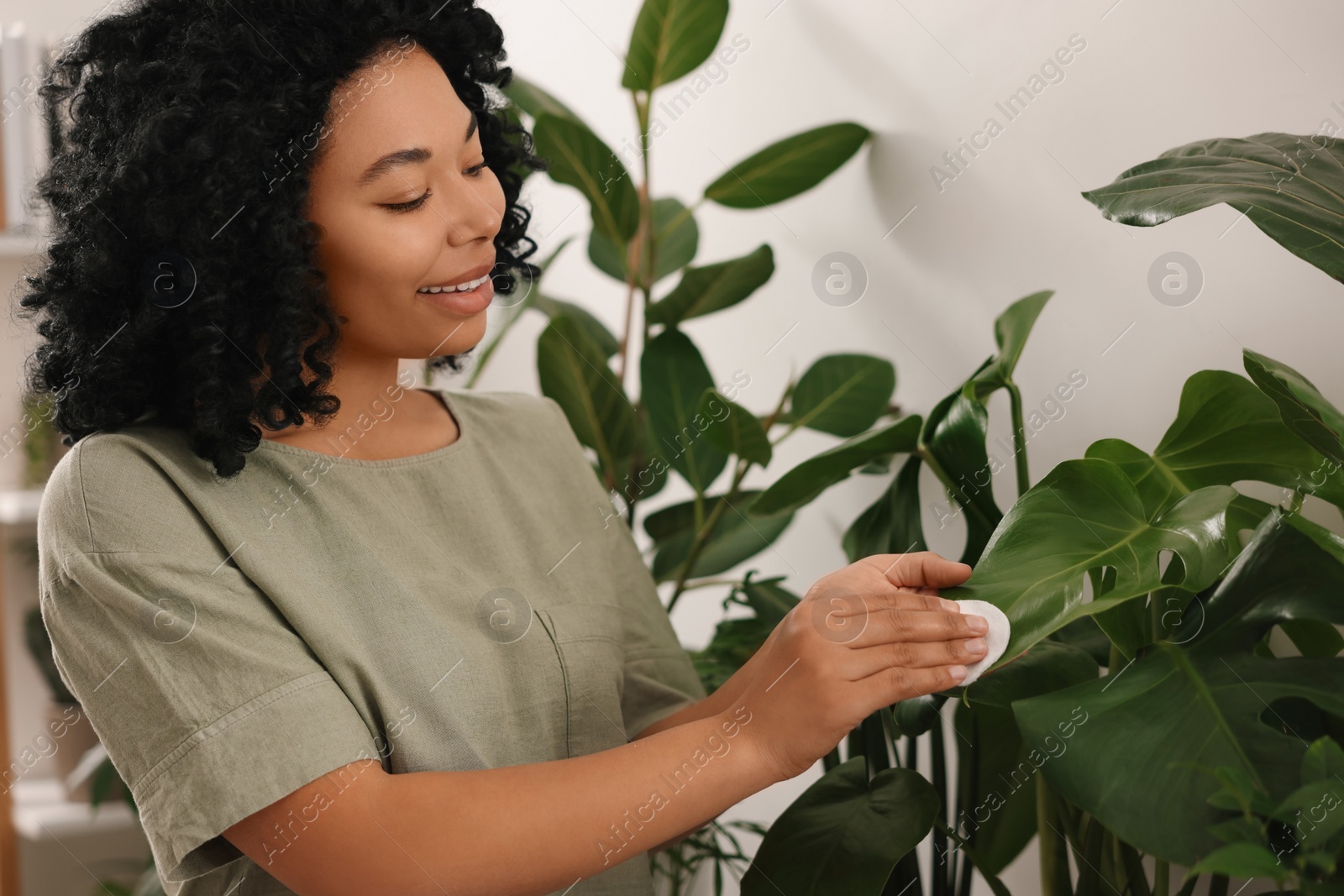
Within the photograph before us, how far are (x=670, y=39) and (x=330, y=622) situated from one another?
2.40 ft

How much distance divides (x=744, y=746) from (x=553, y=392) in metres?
0.57

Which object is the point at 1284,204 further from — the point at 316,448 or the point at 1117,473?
the point at 316,448

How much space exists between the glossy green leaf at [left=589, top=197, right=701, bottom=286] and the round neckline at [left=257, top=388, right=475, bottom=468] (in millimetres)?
346

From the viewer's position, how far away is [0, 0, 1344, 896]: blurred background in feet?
2.61

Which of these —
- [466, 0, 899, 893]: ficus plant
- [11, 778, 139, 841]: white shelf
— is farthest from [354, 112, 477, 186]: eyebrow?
[11, 778, 139, 841]: white shelf

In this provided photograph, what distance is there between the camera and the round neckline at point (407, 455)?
2.64ft

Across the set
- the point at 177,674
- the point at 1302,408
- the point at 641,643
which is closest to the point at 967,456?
the point at 1302,408

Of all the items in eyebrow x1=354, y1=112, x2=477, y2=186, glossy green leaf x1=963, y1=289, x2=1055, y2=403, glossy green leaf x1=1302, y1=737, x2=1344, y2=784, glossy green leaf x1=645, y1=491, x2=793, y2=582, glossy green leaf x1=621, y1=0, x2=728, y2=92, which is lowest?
glossy green leaf x1=645, y1=491, x2=793, y2=582

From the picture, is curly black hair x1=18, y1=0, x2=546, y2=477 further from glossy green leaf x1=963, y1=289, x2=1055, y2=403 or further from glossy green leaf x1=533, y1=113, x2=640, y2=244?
glossy green leaf x1=963, y1=289, x2=1055, y2=403

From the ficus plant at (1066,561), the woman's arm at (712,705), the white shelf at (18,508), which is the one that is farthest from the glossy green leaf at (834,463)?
the white shelf at (18,508)

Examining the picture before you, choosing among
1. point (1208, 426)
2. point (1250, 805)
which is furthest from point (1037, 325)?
point (1250, 805)

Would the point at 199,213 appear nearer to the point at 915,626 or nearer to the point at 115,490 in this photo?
the point at 115,490

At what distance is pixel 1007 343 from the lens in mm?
783

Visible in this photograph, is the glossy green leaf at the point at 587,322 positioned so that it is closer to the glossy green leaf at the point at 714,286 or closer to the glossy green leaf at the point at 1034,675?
the glossy green leaf at the point at 714,286
